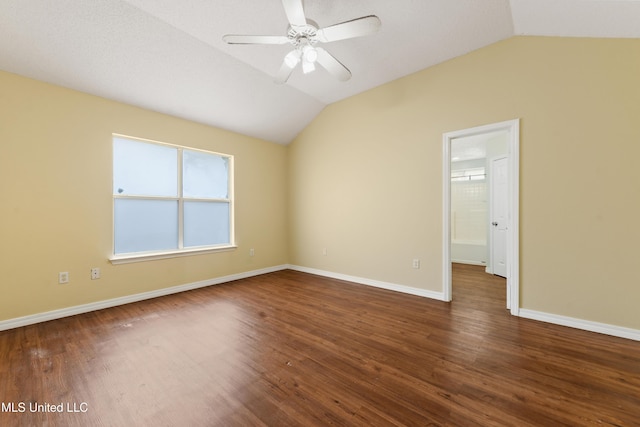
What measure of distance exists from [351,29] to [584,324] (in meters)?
3.38

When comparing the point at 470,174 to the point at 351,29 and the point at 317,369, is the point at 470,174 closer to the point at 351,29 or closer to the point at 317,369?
the point at 351,29

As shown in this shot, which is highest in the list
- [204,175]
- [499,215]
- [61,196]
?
[204,175]

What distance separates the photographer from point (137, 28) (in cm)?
238

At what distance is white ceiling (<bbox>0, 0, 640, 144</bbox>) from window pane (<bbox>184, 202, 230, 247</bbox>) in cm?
149

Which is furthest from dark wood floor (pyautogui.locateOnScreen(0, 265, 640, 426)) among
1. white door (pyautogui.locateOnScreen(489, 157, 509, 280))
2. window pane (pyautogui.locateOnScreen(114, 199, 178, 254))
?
white door (pyautogui.locateOnScreen(489, 157, 509, 280))

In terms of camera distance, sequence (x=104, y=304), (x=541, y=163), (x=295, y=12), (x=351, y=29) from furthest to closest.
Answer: (x=104, y=304)
(x=541, y=163)
(x=351, y=29)
(x=295, y=12)

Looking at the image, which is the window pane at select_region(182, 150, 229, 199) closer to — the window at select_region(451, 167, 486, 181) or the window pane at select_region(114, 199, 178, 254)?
the window pane at select_region(114, 199, 178, 254)

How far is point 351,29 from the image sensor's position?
6.08 ft

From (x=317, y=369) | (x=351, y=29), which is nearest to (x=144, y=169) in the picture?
(x=351, y=29)

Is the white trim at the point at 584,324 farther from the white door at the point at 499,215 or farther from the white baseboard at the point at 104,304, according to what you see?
the white baseboard at the point at 104,304

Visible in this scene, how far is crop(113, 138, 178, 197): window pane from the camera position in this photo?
3178 mm

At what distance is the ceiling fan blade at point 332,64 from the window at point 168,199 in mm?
2602

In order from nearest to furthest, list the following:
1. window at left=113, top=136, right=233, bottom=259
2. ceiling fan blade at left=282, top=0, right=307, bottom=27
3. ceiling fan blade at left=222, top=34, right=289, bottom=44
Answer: ceiling fan blade at left=282, top=0, right=307, bottom=27
ceiling fan blade at left=222, top=34, right=289, bottom=44
window at left=113, top=136, right=233, bottom=259

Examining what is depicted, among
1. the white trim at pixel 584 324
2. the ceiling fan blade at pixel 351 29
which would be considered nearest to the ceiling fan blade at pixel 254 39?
the ceiling fan blade at pixel 351 29
